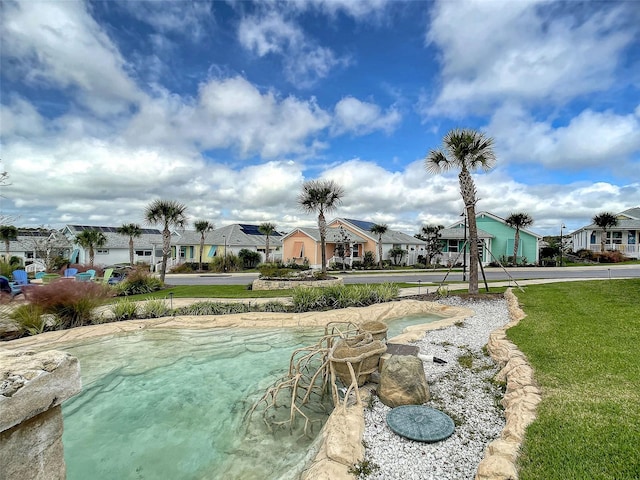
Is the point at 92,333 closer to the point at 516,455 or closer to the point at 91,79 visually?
the point at 91,79

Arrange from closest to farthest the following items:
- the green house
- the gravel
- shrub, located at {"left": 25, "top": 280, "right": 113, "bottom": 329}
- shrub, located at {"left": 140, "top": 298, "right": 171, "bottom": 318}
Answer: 1. the gravel
2. shrub, located at {"left": 25, "top": 280, "right": 113, "bottom": 329}
3. shrub, located at {"left": 140, "top": 298, "right": 171, "bottom": 318}
4. the green house

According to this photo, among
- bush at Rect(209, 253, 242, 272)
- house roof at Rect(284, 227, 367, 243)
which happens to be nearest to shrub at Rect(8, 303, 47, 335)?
bush at Rect(209, 253, 242, 272)

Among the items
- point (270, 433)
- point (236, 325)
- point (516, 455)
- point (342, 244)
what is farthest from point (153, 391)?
point (342, 244)

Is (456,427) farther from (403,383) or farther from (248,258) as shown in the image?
(248,258)

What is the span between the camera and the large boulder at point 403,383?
5.39 metres

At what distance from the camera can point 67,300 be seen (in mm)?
11625

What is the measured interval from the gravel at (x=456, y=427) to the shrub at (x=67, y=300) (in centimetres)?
1094

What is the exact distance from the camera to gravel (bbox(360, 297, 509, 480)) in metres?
3.82

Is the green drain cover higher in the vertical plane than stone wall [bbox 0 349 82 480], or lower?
lower

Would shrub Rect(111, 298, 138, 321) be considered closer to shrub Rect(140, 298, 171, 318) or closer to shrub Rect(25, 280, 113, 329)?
shrub Rect(140, 298, 171, 318)

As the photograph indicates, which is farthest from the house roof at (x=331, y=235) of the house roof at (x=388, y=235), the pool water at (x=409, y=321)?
the pool water at (x=409, y=321)

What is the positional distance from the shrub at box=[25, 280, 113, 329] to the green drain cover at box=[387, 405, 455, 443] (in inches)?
449

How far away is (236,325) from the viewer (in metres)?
12.5

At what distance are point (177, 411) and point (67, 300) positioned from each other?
7659 mm
